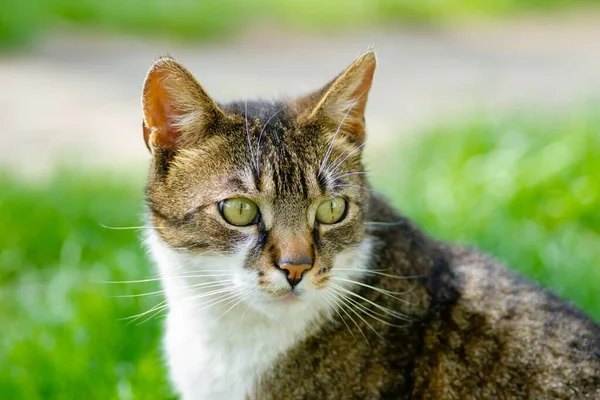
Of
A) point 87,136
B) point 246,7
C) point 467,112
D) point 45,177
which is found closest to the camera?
point 45,177

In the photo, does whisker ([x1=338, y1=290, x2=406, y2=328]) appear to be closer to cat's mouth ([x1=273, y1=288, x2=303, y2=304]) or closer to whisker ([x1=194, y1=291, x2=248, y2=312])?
cat's mouth ([x1=273, y1=288, x2=303, y2=304])

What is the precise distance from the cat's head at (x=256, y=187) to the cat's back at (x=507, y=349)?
0.43m

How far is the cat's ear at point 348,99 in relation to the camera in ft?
8.49

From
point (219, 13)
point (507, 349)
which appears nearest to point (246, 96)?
point (507, 349)

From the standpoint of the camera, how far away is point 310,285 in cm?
244

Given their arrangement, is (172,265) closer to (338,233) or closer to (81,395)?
(338,233)

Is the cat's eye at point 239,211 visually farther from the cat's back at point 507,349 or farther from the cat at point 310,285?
the cat's back at point 507,349

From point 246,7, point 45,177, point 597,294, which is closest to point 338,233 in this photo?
point 597,294

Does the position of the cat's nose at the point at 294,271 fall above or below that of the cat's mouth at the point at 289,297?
above

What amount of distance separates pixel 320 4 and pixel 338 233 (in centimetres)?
846

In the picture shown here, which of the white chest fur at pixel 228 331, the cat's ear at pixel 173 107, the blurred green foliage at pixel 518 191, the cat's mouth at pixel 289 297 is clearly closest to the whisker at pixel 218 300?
the white chest fur at pixel 228 331

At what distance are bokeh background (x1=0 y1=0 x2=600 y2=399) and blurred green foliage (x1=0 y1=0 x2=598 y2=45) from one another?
2cm

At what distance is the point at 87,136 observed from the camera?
21.7ft

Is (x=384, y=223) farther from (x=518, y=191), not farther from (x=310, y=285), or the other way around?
(x=518, y=191)
